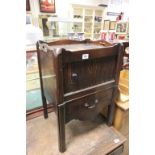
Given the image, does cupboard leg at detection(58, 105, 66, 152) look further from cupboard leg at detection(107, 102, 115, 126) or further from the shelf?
the shelf

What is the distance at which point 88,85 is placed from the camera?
0.87 m

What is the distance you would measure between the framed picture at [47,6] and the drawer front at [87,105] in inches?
50.1

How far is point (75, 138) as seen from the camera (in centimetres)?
108

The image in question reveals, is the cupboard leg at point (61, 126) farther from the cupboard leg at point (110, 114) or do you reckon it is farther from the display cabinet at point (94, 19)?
the display cabinet at point (94, 19)

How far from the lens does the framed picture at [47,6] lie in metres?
1.56

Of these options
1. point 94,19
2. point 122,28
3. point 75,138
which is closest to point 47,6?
point 122,28

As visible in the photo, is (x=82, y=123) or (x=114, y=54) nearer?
(x=114, y=54)

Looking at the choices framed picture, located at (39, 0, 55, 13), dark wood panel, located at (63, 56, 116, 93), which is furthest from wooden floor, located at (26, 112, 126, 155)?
framed picture, located at (39, 0, 55, 13)
